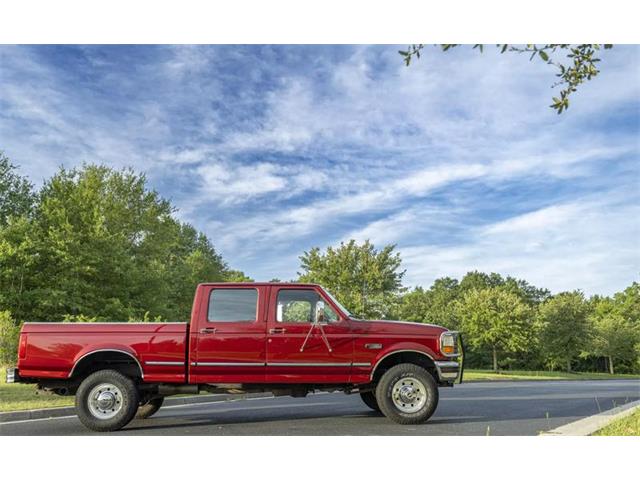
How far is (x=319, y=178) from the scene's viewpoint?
35.8 meters

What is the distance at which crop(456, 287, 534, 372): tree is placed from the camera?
145 ft

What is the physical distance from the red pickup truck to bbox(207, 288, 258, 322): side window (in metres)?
0.02

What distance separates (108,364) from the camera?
9109 millimetres

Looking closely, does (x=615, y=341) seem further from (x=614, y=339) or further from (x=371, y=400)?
(x=371, y=400)

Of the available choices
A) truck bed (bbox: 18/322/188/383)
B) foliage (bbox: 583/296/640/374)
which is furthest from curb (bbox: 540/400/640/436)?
foliage (bbox: 583/296/640/374)

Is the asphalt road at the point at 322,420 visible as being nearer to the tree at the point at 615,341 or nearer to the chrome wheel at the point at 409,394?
the chrome wheel at the point at 409,394

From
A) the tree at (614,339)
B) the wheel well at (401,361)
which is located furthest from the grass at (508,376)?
the tree at (614,339)

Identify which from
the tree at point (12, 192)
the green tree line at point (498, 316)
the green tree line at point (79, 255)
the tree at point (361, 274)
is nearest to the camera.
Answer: the green tree line at point (79, 255)

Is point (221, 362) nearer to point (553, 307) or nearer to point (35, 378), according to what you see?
point (35, 378)

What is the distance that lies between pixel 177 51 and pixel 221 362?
1763 centimetres

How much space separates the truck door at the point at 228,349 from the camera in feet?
29.1

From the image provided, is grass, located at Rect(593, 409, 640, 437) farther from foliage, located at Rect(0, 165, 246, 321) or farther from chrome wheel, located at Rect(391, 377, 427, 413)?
foliage, located at Rect(0, 165, 246, 321)

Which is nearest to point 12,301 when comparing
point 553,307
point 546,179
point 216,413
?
point 216,413

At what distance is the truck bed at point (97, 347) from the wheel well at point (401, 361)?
9.48 feet
